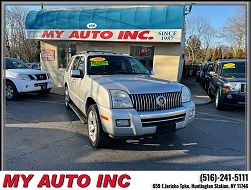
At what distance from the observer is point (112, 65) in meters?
5.10

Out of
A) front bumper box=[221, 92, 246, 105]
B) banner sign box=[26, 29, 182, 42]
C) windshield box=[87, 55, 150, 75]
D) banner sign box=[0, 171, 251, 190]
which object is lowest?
banner sign box=[0, 171, 251, 190]

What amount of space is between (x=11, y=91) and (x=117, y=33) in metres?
5.60

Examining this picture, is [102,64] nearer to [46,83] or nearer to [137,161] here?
[137,161]

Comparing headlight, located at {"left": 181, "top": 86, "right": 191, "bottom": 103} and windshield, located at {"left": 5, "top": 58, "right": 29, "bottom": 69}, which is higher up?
windshield, located at {"left": 5, "top": 58, "right": 29, "bottom": 69}

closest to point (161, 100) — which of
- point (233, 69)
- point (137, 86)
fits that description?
point (137, 86)

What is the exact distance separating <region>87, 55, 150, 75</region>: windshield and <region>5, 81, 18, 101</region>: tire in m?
4.86

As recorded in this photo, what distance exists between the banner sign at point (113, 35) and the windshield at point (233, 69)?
2693mm

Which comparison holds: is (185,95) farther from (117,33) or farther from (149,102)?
(117,33)

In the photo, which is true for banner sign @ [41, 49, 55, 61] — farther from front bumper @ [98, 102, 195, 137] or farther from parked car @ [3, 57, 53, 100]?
front bumper @ [98, 102, 195, 137]

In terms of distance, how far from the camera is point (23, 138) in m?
4.56

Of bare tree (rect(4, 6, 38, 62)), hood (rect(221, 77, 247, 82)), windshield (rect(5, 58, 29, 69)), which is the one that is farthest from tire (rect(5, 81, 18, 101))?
bare tree (rect(4, 6, 38, 62))

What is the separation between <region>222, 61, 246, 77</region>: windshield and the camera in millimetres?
8055

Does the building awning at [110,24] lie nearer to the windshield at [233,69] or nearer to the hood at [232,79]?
the windshield at [233,69]

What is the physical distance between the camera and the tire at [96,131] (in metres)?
3.84
